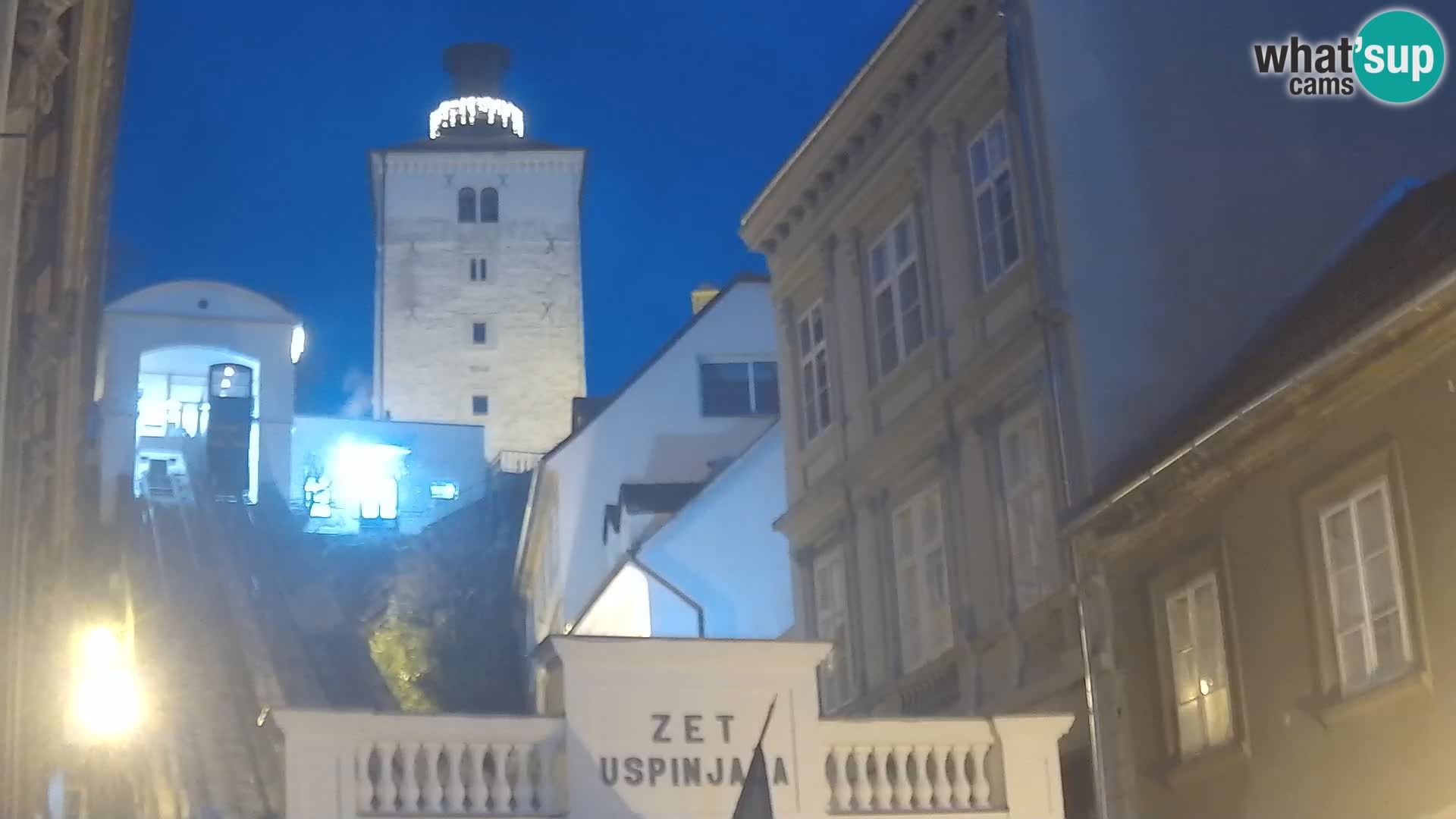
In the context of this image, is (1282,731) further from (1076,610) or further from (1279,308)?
(1279,308)

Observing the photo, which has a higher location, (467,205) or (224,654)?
(467,205)

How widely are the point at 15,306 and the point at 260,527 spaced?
103ft

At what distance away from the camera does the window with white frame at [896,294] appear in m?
22.8

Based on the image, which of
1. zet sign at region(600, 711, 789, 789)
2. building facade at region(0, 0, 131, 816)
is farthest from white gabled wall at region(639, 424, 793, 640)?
zet sign at region(600, 711, 789, 789)

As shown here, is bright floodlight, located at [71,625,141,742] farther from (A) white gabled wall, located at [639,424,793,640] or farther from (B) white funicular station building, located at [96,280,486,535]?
(B) white funicular station building, located at [96,280,486,535]

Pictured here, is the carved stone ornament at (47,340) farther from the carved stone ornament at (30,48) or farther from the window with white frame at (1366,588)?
the window with white frame at (1366,588)

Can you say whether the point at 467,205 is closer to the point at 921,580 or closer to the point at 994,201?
the point at 921,580

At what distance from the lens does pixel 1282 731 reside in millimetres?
15555

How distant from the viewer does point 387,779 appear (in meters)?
13.6

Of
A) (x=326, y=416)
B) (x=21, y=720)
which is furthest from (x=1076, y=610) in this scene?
(x=326, y=416)

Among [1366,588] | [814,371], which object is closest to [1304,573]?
[1366,588]

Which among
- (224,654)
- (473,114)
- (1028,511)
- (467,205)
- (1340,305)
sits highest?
(473,114)

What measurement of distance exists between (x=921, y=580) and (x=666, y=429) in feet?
59.5

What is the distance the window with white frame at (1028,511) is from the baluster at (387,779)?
7.51 m
